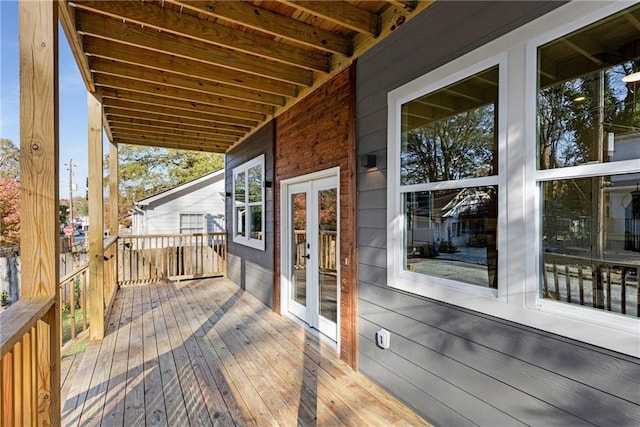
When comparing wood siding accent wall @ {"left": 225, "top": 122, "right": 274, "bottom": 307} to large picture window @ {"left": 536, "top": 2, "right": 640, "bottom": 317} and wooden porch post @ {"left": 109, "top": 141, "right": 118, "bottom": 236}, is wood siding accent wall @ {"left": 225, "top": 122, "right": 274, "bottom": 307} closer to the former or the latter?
wooden porch post @ {"left": 109, "top": 141, "right": 118, "bottom": 236}

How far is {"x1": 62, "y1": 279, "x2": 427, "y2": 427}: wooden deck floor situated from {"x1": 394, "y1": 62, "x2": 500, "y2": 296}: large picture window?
45.6 inches

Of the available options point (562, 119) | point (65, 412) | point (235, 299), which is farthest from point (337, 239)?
point (235, 299)

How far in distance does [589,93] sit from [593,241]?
0.72 meters

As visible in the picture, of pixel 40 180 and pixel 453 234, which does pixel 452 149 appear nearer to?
pixel 453 234

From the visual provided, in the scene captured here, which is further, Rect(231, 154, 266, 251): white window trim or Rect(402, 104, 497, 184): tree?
Rect(231, 154, 266, 251): white window trim

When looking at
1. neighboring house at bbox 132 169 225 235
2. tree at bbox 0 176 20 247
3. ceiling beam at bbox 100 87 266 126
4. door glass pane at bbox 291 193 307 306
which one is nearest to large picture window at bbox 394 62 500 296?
door glass pane at bbox 291 193 307 306

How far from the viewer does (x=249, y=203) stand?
6.05m

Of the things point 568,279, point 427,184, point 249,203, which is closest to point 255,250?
point 249,203

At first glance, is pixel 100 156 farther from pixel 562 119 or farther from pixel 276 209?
pixel 562 119

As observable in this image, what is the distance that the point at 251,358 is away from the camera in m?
3.28

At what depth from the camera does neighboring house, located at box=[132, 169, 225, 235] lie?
41.5 ft

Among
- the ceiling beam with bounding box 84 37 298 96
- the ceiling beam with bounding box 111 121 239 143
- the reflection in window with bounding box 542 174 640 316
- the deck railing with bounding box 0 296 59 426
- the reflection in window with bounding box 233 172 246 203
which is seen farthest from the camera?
the reflection in window with bounding box 233 172 246 203

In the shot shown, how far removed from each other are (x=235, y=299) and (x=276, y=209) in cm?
196

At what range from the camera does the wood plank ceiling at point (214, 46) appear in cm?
250
